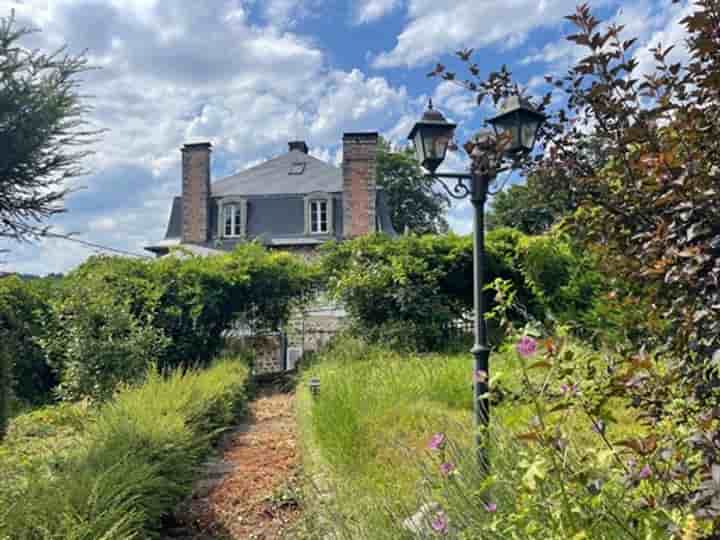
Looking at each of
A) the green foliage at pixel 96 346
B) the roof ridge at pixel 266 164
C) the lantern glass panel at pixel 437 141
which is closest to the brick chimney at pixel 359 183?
the roof ridge at pixel 266 164

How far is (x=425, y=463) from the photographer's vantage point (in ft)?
8.90

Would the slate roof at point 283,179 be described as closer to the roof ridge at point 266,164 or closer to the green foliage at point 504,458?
the roof ridge at point 266,164

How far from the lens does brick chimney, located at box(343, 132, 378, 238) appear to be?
18.7 m

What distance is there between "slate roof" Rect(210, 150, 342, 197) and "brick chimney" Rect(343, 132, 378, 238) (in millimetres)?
850

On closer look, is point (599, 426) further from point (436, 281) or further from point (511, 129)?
point (436, 281)

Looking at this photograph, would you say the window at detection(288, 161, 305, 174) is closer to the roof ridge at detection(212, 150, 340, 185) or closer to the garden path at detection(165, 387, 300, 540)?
the roof ridge at detection(212, 150, 340, 185)

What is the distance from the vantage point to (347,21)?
5.58 m

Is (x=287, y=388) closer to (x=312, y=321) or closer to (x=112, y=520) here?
(x=312, y=321)

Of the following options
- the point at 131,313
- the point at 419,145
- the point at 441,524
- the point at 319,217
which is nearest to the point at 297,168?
the point at 319,217

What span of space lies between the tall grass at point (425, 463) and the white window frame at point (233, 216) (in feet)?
47.2

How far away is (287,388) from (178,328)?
2.05m

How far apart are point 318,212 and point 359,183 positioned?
1.77 m

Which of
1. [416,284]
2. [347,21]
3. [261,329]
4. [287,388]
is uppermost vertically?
[347,21]

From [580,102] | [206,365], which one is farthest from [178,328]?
[580,102]
